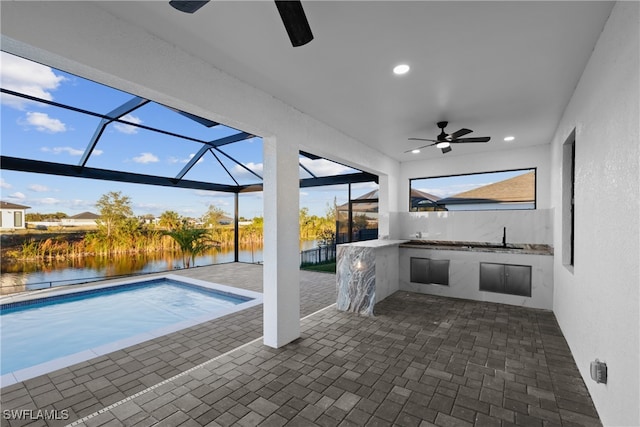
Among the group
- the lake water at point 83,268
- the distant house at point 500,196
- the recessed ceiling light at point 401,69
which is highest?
the recessed ceiling light at point 401,69

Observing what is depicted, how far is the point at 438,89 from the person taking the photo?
294 centimetres

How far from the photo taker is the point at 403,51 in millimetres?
2268

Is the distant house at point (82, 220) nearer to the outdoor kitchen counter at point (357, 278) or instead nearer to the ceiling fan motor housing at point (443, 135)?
the outdoor kitchen counter at point (357, 278)

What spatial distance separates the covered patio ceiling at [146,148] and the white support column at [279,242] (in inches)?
43.1

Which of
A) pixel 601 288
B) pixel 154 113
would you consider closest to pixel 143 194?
pixel 154 113

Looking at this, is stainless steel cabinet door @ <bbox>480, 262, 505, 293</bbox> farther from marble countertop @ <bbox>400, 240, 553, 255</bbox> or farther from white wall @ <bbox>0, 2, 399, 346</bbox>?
white wall @ <bbox>0, 2, 399, 346</bbox>

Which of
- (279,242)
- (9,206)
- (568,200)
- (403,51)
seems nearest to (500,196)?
(568,200)

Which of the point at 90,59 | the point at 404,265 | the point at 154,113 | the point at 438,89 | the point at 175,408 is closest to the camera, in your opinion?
the point at 90,59

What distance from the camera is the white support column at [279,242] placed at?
10.3 ft

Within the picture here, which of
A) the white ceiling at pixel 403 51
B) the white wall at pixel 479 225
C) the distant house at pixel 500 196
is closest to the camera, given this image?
the white ceiling at pixel 403 51

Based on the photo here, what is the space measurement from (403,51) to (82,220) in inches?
289

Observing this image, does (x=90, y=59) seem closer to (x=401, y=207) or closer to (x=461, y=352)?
(x=461, y=352)

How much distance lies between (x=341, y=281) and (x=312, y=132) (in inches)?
94.3

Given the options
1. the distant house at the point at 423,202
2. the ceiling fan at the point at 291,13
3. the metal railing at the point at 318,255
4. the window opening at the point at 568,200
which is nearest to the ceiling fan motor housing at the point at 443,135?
the window opening at the point at 568,200
